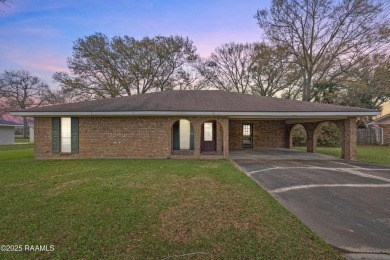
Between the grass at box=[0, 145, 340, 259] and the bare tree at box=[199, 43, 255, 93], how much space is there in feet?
68.9

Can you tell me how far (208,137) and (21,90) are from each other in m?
32.7

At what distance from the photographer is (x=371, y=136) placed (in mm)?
19938

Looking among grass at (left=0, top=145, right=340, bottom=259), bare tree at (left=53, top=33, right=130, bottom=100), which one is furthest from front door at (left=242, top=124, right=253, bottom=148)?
bare tree at (left=53, top=33, right=130, bottom=100)

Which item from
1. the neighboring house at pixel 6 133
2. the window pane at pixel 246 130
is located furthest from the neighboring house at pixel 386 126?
the neighboring house at pixel 6 133

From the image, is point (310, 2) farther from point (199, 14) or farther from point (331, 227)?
point (331, 227)

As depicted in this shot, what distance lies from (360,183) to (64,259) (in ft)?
23.9

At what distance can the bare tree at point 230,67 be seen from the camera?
23.4 meters

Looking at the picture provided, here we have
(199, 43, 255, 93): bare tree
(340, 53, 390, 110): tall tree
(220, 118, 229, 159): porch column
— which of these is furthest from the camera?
(199, 43, 255, 93): bare tree

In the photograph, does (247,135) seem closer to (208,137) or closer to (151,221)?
(208,137)

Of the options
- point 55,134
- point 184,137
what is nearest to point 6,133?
point 55,134

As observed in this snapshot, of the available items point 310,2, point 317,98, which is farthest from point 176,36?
point 317,98

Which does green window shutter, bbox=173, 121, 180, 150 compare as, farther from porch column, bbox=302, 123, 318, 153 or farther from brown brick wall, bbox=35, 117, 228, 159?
porch column, bbox=302, 123, 318, 153

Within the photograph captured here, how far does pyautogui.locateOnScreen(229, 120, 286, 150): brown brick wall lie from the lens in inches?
577

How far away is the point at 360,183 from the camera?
548 cm
